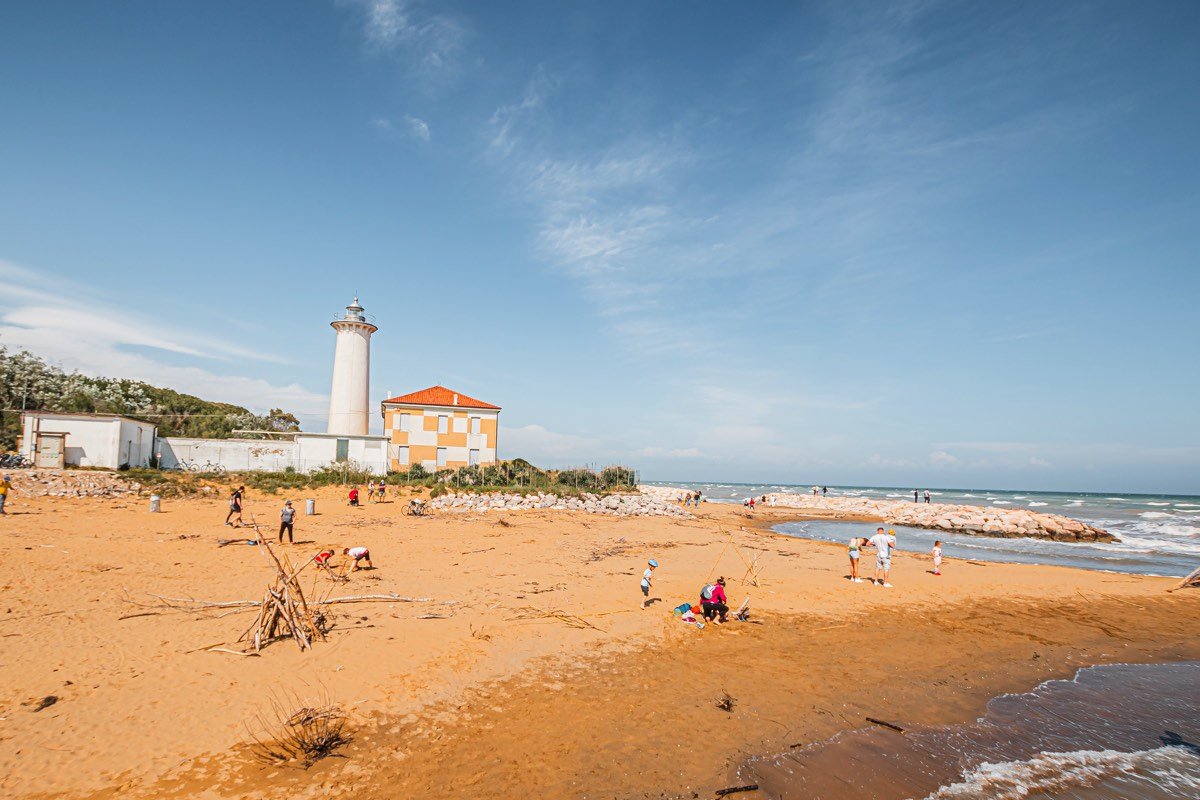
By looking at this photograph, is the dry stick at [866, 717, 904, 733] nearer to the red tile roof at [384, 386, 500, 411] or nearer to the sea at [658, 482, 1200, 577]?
the sea at [658, 482, 1200, 577]

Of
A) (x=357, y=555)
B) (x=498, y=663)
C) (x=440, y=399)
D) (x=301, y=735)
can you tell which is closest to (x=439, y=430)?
(x=440, y=399)

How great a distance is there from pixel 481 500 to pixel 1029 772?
26.9 meters

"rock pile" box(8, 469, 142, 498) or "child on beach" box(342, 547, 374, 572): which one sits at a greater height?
"rock pile" box(8, 469, 142, 498)

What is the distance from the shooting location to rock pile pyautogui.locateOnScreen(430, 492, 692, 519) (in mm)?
30516

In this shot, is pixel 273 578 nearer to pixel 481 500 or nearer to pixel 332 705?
pixel 332 705

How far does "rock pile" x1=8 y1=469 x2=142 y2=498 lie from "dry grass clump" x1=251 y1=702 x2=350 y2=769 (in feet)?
85.5

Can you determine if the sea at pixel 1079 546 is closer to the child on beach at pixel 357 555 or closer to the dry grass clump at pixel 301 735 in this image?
the child on beach at pixel 357 555

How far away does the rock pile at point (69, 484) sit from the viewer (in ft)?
80.2

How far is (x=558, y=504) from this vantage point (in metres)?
33.7

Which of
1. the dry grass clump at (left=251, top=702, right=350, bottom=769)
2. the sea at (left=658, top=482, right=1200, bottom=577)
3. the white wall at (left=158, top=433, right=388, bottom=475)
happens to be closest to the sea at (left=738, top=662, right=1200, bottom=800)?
the dry grass clump at (left=251, top=702, right=350, bottom=769)

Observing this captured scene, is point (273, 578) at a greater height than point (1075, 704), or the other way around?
point (273, 578)

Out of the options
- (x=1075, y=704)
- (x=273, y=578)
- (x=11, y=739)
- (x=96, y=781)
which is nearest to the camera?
(x=96, y=781)

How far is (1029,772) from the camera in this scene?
6.97 meters

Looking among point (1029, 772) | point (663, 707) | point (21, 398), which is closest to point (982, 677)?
point (1029, 772)
